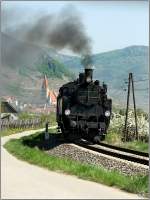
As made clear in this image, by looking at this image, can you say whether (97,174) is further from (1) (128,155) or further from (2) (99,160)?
(1) (128,155)

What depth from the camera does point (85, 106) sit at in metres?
27.7

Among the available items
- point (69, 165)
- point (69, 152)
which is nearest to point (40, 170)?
point (69, 165)

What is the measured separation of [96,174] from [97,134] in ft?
45.9

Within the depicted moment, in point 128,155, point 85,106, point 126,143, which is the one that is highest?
point 85,106

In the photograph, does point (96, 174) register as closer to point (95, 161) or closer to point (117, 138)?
point (95, 161)

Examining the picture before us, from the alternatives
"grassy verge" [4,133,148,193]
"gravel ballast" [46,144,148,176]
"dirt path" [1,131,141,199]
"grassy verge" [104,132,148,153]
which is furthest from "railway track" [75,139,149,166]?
"dirt path" [1,131,141,199]

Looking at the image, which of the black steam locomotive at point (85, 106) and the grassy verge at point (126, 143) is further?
the grassy verge at point (126, 143)

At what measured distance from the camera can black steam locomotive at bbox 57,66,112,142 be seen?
89.2 feet

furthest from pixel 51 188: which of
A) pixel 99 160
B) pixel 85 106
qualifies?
pixel 85 106

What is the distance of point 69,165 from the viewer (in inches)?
630

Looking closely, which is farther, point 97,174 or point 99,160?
point 99,160

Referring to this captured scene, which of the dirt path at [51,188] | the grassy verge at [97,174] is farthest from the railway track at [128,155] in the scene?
the dirt path at [51,188]

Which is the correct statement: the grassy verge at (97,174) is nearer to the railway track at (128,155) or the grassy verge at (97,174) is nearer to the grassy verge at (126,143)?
the railway track at (128,155)

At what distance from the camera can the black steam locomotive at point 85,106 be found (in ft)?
89.2
